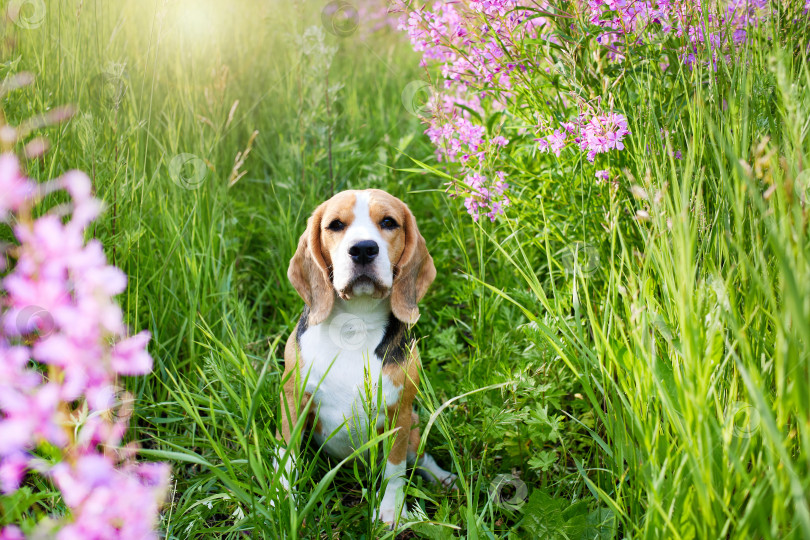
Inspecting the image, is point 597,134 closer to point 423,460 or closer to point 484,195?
point 484,195

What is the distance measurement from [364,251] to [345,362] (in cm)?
52

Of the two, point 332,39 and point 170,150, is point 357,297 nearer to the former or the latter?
point 170,150

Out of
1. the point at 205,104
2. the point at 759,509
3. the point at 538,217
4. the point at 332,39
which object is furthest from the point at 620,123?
the point at 332,39

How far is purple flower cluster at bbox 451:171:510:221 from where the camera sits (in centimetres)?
275

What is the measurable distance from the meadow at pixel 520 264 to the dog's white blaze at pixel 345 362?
0.21 metres

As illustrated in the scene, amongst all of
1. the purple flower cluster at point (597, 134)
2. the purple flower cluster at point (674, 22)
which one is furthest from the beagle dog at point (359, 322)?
the purple flower cluster at point (674, 22)

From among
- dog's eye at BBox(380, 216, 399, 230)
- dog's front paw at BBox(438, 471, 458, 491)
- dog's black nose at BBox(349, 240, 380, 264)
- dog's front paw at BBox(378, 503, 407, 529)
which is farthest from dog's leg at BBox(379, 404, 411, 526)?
dog's eye at BBox(380, 216, 399, 230)

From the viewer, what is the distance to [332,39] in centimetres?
575

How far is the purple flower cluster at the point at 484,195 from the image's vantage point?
275 centimetres

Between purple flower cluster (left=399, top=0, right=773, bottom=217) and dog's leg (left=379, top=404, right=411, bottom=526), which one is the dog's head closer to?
purple flower cluster (left=399, top=0, right=773, bottom=217)

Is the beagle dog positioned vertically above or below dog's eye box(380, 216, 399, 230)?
below

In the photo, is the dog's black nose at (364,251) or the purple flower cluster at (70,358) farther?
the dog's black nose at (364,251)

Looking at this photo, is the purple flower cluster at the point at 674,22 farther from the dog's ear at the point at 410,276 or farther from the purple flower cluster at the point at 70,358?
the purple flower cluster at the point at 70,358

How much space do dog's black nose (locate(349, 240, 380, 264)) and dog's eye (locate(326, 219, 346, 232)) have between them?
0.24 meters
